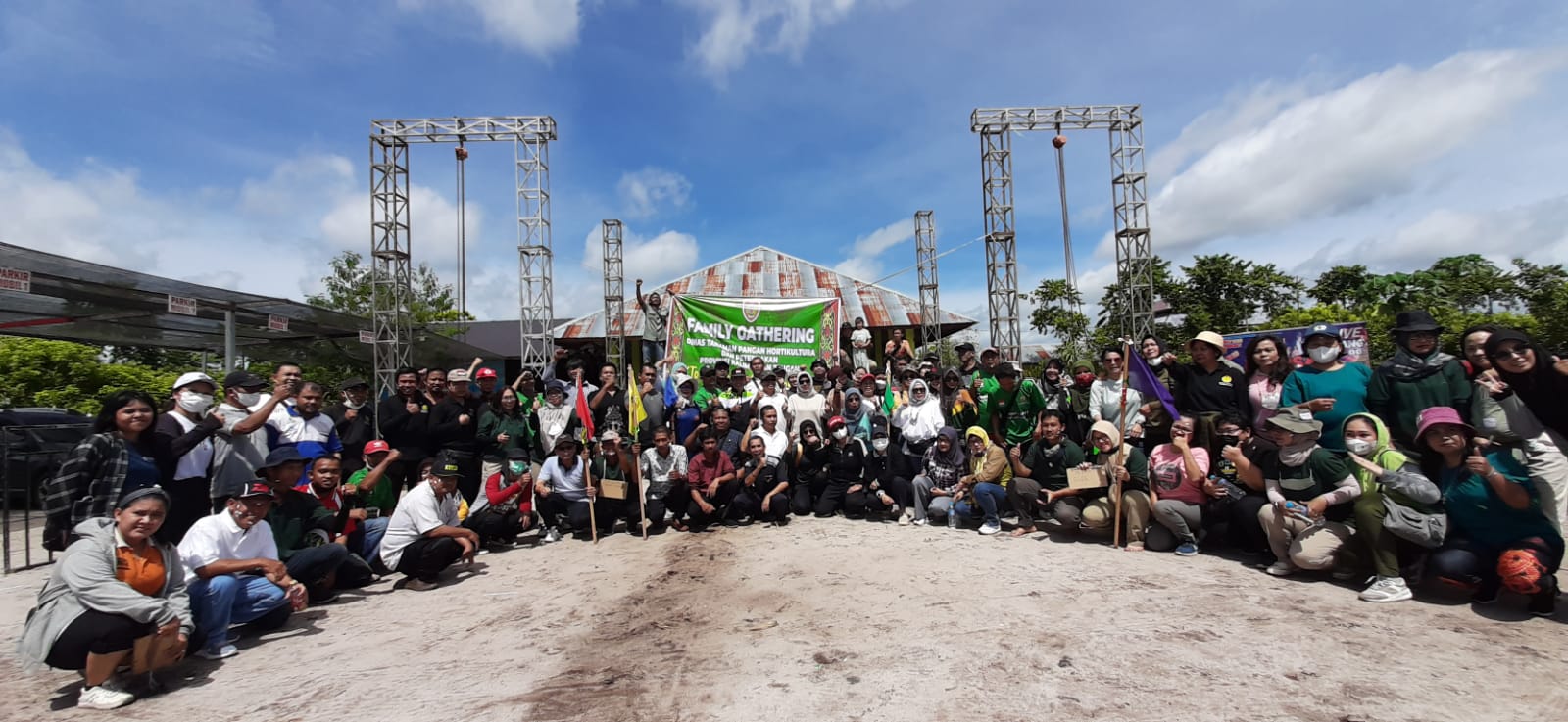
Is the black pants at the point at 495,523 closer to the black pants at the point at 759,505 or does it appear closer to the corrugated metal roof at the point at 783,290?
the black pants at the point at 759,505

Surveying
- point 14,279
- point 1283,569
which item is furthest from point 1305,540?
point 14,279

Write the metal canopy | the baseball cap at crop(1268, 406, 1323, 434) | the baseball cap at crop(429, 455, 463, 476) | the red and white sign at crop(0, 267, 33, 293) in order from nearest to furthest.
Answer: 1. the baseball cap at crop(1268, 406, 1323, 434)
2. the baseball cap at crop(429, 455, 463, 476)
3. the red and white sign at crop(0, 267, 33, 293)
4. the metal canopy

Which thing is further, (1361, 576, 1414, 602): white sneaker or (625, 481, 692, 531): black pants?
(625, 481, 692, 531): black pants

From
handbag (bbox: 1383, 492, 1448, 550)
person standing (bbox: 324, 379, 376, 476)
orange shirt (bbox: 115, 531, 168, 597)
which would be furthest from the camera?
person standing (bbox: 324, 379, 376, 476)

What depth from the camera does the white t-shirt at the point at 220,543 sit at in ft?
12.9

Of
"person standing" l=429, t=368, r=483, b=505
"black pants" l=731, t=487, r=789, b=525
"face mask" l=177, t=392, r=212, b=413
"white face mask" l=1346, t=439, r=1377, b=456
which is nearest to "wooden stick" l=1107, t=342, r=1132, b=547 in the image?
"white face mask" l=1346, t=439, r=1377, b=456

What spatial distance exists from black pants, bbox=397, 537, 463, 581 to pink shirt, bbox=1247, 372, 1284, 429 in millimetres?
6125

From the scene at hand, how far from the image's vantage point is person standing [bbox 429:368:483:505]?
630cm

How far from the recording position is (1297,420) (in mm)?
4746

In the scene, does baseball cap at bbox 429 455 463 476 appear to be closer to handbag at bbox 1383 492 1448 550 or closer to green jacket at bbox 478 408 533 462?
green jacket at bbox 478 408 533 462

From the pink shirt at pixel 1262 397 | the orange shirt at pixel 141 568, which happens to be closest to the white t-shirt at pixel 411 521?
the orange shirt at pixel 141 568

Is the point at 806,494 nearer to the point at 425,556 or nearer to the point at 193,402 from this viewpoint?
the point at 425,556

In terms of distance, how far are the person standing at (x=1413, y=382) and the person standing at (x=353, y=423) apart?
7668mm

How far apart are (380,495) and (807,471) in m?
3.97
